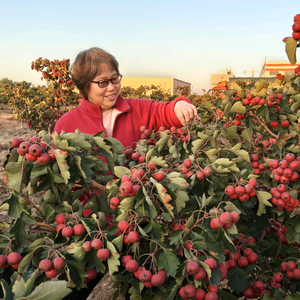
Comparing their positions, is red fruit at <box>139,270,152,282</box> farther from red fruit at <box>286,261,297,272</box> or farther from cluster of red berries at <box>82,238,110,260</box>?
red fruit at <box>286,261,297,272</box>

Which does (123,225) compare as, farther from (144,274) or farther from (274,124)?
(274,124)

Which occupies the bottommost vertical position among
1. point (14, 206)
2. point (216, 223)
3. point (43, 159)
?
point (216, 223)

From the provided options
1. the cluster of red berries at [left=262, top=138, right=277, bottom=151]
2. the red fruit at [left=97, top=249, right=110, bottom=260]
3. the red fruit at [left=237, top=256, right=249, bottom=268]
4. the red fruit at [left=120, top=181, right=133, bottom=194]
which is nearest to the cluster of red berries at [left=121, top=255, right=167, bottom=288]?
the red fruit at [left=97, top=249, right=110, bottom=260]

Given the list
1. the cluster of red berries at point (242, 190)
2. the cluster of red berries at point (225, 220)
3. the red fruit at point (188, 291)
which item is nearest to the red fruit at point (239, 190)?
the cluster of red berries at point (242, 190)

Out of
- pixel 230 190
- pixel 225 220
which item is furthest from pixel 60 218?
pixel 230 190

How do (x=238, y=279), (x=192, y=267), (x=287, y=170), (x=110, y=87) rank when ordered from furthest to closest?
(x=110, y=87) < (x=287, y=170) < (x=238, y=279) < (x=192, y=267)

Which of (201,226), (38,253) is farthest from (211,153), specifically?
(38,253)

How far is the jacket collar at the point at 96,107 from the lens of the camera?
2498mm

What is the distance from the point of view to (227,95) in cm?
236

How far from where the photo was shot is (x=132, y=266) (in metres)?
1.08

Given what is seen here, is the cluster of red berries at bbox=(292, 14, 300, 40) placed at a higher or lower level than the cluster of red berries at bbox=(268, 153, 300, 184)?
higher

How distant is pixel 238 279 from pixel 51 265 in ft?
3.64

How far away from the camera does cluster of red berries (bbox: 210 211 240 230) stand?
3.54 ft

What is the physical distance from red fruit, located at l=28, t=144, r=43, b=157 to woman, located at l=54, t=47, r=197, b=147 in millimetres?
1298
